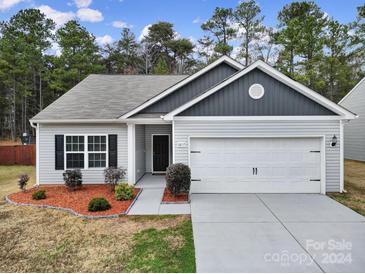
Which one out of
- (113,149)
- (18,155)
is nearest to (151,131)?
(113,149)

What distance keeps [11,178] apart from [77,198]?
6.57 m

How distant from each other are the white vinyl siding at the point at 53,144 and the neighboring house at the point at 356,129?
55.6 feet

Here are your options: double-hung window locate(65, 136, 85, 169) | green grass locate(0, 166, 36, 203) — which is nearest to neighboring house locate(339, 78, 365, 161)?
double-hung window locate(65, 136, 85, 169)

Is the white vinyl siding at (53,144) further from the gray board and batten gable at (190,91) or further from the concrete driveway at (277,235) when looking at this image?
the concrete driveway at (277,235)

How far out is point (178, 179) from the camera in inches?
328

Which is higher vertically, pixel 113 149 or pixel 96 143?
pixel 96 143

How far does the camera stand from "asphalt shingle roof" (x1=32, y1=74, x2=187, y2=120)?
425 inches

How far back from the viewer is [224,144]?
9.36m

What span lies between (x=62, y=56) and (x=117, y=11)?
1163 cm

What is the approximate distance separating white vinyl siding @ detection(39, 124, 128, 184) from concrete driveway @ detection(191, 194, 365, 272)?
14.2ft

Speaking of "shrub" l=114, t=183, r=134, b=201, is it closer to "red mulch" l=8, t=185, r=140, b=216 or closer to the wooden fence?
"red mulch" l=8, t=185, r=140, b=216

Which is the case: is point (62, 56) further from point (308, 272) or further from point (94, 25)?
point (308, 272)

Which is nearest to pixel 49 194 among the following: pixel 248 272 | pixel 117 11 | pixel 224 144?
pixel 224 144

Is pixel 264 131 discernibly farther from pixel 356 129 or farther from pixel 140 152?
pixel 356 129
